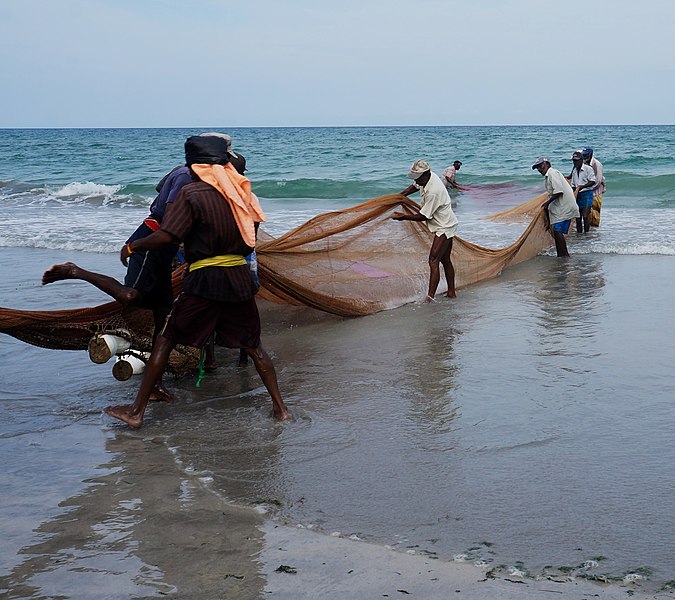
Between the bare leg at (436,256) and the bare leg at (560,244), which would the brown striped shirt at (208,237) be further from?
the bare leg at (560,244)

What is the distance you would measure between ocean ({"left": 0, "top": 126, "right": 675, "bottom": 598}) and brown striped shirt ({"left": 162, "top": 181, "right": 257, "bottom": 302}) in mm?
786

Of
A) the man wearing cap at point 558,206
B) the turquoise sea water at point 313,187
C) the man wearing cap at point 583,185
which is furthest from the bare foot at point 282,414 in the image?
the man wearing cap at point 583,185

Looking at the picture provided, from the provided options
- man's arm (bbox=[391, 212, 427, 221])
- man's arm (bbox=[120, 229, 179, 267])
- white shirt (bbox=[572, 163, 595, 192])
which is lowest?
man's arm (bbox=[391, 212, 427, 221])

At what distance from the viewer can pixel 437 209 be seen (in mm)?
7938

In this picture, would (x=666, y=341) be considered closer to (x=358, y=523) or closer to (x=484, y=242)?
(x=358, y=523)

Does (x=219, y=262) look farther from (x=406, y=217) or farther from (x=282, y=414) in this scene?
(x=406, y=217)

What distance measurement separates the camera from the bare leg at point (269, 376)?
4.55m

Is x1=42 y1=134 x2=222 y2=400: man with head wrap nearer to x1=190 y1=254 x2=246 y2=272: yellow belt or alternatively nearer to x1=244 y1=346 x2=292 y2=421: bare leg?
x1=190 y1=254 x2=246 y2=272: yellow belt

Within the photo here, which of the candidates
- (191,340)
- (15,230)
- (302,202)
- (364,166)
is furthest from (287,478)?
(364,166)

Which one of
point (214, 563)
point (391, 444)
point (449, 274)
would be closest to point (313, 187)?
point (449, 274)

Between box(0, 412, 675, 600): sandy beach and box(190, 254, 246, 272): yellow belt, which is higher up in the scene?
box(190, 254, 246, 272): yellow belt

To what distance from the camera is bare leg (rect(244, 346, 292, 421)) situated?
14.9ft

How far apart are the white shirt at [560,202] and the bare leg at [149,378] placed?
7053 mm

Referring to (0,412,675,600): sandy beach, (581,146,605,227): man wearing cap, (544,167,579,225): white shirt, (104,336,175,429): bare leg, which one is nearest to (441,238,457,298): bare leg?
(544,167,579,225): white shirt
